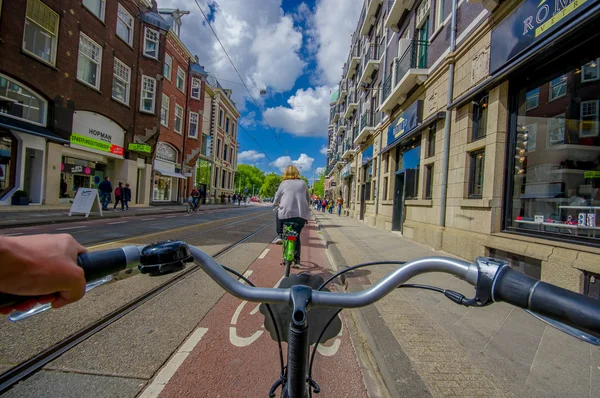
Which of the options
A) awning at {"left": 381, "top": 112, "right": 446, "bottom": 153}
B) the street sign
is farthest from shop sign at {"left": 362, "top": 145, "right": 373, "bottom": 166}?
the street sign

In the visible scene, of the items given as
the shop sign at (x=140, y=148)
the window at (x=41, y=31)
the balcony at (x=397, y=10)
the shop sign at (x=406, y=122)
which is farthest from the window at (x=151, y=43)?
the shop sign at (x=406, y=122)

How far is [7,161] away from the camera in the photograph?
39.8 ft

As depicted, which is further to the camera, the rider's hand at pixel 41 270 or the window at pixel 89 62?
the window at pixel 89 62

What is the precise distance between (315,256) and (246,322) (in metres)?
4.17

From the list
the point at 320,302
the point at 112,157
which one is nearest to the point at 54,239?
the point at 320,302

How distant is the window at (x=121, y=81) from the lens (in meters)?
18.4

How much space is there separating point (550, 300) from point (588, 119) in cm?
542

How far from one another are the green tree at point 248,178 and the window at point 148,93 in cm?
5874

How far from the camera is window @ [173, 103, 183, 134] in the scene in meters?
26.0

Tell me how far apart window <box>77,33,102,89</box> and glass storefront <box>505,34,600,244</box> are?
18.8 m

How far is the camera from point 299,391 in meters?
1.01

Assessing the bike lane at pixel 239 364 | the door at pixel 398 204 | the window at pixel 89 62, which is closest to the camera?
the bike lane at pixel 239 364

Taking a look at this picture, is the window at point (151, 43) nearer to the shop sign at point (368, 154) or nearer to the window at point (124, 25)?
the window at point (124, 25)

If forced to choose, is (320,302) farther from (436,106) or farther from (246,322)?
(436,106)
